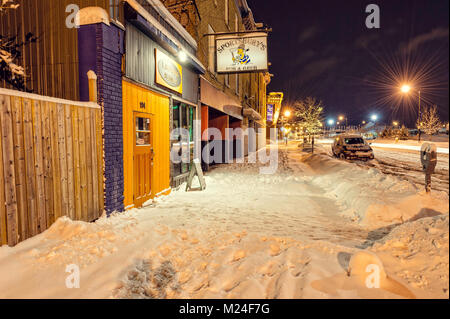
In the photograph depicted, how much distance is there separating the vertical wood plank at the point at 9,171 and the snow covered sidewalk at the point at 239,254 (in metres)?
0.26

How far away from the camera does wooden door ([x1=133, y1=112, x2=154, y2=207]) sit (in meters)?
6.22

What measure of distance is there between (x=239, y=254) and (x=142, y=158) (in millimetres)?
4036

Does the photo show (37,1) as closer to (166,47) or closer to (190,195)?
(166,47)

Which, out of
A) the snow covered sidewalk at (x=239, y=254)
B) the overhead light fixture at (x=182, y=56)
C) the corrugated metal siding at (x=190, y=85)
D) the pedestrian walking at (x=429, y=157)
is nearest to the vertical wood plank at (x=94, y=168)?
the snow covered sidewalk at (x=239, y=254)

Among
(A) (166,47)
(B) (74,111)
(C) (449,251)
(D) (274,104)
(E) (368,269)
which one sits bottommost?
(E) (368,269)

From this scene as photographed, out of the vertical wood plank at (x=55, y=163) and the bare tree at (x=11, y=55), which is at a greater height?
the bare tree at (x=11, y=55)

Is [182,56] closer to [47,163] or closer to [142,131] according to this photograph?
[142,131]

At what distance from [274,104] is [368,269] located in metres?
42.2

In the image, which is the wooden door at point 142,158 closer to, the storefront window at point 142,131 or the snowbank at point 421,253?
the storefront window at point 142,131

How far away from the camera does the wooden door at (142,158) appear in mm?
6219

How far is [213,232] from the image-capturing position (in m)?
4.44

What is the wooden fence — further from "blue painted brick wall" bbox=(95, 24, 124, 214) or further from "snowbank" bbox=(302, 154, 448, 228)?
"snowbank" bbox=(302, 154, 448, 228)

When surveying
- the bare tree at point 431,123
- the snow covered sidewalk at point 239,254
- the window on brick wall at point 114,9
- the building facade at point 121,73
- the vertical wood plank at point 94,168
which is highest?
the bare tree at point 431,123
